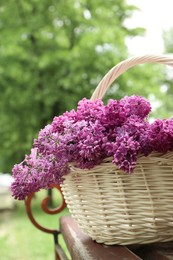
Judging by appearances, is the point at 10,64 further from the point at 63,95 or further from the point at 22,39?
the point at 63,95

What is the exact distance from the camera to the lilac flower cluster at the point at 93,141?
92 cm

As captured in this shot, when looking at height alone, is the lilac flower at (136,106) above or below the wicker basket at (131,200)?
above

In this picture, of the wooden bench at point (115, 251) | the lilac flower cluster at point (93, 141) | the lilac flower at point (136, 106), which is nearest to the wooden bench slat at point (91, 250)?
the wooden bench at point (115, 251)

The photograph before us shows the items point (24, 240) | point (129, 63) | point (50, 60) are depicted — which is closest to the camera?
point (129, 63)

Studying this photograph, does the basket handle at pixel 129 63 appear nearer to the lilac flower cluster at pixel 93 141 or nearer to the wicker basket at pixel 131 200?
the lilac flower cluster at pixel 93 141

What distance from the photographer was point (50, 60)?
8.43 meters

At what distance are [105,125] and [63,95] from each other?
316 inches

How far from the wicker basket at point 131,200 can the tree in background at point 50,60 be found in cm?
735

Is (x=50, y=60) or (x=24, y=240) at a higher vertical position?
(x=50, y=60)

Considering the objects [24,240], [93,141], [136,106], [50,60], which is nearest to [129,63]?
[136,106]

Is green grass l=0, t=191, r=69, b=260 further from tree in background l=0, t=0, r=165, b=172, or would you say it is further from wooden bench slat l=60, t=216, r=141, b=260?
wooden bench slat l=60, t=216, r=141, b=260

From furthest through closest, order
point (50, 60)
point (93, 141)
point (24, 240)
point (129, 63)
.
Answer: point (50, 60), point (24, 240), point (129, 63), point (93, 141)

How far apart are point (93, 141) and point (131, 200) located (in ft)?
0.51

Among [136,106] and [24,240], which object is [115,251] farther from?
[24,240]
